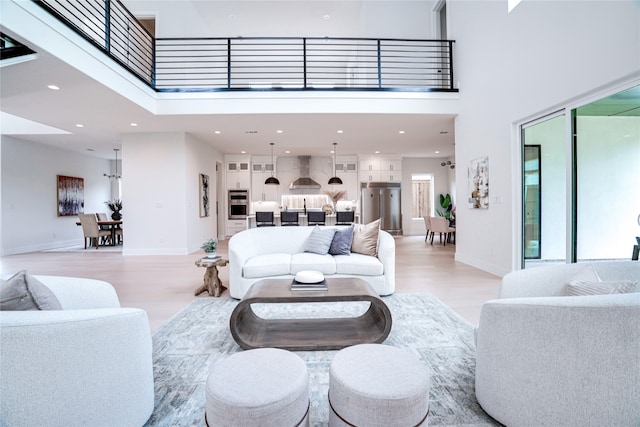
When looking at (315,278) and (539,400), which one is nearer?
(539,400)

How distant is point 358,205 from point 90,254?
7517 millimetres

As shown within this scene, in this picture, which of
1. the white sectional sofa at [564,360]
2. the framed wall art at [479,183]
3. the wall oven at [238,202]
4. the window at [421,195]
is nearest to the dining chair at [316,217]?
the framed wall art at [479,183]

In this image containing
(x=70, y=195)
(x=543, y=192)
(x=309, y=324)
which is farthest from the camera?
(x=70, y=195)

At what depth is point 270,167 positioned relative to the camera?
995 cm

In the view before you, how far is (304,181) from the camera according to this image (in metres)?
9.78

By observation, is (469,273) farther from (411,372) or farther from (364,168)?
(364,168)

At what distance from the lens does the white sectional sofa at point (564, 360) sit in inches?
45.7

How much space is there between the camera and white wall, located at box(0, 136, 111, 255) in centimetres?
704

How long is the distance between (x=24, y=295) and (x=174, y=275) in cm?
353

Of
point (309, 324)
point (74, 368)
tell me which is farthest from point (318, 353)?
point (74, 368)

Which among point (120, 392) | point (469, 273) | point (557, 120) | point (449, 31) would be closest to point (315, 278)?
point (120, 392)

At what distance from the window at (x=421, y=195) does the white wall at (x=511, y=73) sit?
5267 millimetres

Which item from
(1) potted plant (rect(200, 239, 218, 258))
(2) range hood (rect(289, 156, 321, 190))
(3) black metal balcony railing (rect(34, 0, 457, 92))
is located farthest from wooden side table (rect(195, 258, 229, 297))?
(2) range hood (rect(289, 156, 321, 190))

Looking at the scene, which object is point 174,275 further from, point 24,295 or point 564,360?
point 564,360
